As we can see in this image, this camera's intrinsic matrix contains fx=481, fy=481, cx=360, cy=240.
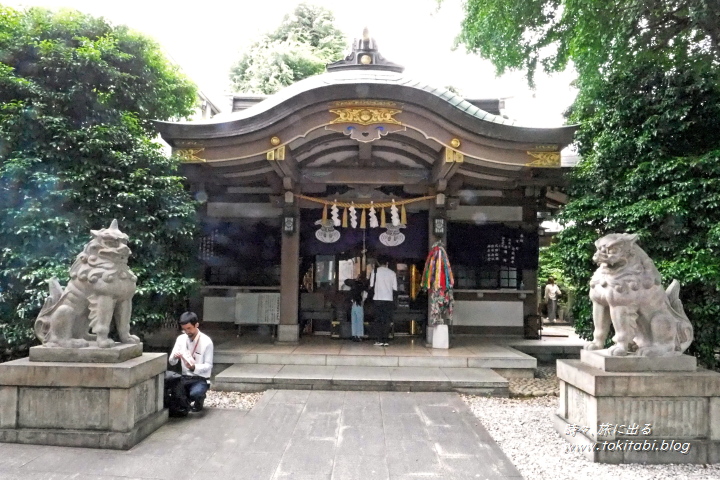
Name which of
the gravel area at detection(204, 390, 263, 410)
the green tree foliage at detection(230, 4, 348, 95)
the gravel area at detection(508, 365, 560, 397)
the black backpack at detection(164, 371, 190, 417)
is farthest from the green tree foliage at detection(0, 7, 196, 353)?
the green tree foliage at detection(230, 4, 348, 95)

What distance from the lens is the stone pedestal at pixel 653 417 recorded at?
179 inches

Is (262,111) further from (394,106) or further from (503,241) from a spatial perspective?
(503,241)

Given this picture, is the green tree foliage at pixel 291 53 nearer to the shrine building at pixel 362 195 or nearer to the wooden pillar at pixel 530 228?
the shrine building at pixel 362 195

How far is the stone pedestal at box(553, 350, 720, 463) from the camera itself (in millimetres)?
4535

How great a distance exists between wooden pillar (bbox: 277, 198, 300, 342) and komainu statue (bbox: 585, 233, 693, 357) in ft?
20.7

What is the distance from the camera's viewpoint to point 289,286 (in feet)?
32.5

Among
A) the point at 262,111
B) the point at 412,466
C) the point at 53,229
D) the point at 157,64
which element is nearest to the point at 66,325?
the point at 53,229

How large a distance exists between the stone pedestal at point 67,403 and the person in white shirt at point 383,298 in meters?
5.81

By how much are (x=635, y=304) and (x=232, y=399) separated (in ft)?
17.4

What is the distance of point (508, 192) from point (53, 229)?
9184 millimetres

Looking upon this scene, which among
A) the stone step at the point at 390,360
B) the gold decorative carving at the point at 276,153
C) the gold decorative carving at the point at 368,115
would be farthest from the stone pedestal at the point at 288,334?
the gold decorative carving at the point at 368,115

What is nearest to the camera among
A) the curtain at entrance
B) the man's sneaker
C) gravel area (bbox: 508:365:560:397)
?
the man's sneaker

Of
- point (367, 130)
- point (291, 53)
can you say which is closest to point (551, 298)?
point (367, 130)

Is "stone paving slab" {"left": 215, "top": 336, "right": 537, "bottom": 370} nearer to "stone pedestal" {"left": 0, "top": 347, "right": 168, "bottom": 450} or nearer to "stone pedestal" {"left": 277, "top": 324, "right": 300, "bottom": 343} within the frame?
"stone pedestal" {"left": 277, "top": 324, "right": 300, "bottom": 343}
